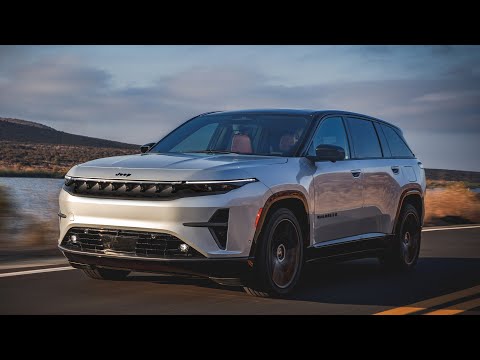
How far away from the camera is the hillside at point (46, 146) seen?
61031 millimetres

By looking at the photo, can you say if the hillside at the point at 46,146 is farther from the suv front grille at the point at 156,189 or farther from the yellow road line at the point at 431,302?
the suv front grille at the point at 156,189

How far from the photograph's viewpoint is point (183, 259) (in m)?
8.07

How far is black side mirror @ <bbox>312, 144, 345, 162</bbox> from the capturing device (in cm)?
913

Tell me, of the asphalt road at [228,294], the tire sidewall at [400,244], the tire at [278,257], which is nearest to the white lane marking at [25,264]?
the asphalt road at [228,294]

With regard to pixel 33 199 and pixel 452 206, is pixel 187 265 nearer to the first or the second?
pixel 33 199

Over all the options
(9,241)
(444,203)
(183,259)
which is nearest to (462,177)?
(444,203)

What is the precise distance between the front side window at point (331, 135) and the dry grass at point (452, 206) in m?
12.1

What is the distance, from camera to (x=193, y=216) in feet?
26.3

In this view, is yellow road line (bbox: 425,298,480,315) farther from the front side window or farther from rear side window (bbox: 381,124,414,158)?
rear side window (bbox: 381,124,414,158)

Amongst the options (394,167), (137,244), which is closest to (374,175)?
(394,167)
